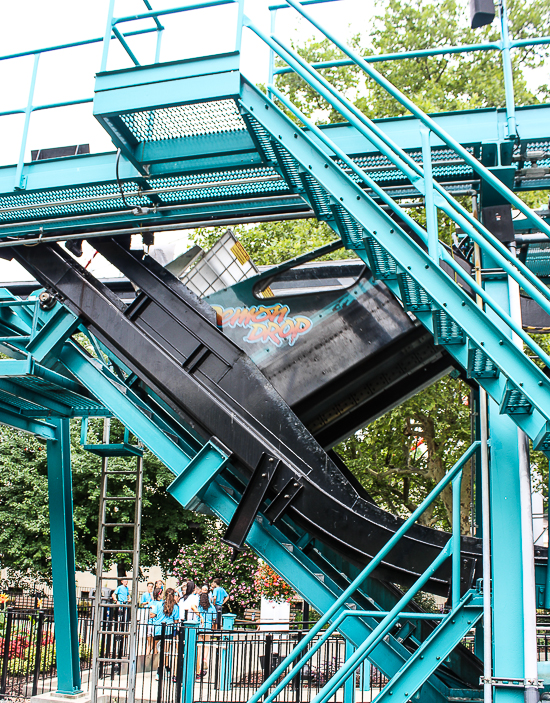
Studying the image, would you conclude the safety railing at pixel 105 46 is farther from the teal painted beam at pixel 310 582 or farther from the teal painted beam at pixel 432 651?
the teal painted beam at pixel 432 651

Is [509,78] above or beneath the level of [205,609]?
above

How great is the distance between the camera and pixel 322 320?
6355mm

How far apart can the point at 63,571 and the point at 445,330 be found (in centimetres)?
758

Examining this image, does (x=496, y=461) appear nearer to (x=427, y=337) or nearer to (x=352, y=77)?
(x=427, y=337)

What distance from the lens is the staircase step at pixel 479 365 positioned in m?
4.09

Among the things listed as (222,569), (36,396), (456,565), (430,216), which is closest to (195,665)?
(36,396)

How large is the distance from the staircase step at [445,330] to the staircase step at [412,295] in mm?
153

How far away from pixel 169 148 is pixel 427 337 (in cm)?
303

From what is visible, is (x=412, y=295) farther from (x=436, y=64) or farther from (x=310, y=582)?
(x=436, y=64)

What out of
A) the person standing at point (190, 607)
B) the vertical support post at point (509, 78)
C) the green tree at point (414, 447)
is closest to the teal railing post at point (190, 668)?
the person standing at point (190, 607)

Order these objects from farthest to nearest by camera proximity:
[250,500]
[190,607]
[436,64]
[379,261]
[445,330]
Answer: [436,64] < [190,607] < [250,500] < [379,261] < [445,330]

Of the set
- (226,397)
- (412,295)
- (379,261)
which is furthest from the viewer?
(226,397)

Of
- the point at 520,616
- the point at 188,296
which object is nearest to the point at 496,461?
the point at 520,616

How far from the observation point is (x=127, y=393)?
6.65 meters
